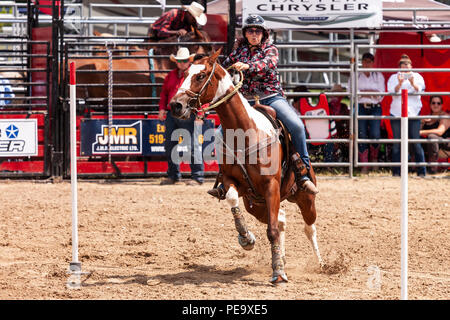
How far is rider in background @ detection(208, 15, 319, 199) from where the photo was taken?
6.83 meters

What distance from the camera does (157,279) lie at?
638 cm

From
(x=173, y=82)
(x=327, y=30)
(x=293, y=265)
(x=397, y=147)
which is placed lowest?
(x=293, y=265)

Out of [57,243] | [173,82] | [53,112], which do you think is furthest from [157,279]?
[53,112]

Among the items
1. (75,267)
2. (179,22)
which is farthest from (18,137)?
(75,267)

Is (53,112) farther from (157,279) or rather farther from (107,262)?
(157,279)

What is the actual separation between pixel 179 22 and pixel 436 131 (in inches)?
204

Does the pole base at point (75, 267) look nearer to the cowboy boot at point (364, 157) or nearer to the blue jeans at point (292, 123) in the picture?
the blue jeans at point (292, 123)

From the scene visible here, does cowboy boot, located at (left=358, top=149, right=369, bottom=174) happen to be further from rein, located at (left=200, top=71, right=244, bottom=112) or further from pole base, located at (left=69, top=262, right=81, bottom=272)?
pole base, located at (left=69, top=262, right=81, bottom=272)

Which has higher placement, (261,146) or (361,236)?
(261,146)

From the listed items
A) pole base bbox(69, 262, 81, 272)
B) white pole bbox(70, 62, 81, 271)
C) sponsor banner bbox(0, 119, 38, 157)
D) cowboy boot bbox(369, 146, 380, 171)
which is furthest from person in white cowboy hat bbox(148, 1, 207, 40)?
pole base bbox(69, 262, 81, 272)

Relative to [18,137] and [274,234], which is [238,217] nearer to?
[274,234]

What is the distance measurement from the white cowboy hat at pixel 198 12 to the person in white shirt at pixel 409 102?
11.7 feet

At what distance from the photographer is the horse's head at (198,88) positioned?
6.13 metres

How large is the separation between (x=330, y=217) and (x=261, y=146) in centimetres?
348
